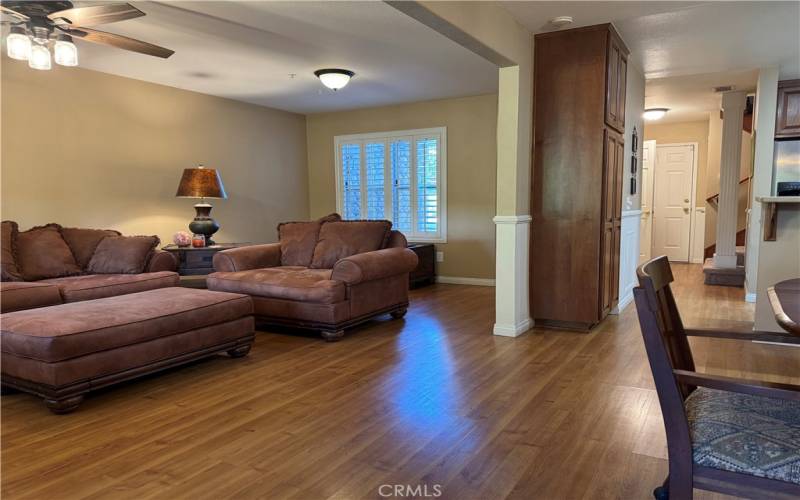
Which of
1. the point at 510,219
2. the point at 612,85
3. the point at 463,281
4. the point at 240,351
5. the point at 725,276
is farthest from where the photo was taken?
the point at 463,281

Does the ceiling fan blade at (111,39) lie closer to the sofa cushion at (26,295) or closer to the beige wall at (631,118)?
the sofa cushion at (26,295)

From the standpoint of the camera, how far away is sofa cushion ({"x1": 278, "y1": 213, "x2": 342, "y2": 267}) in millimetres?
4617

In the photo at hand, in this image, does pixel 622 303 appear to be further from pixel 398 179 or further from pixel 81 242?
pixel 81 242

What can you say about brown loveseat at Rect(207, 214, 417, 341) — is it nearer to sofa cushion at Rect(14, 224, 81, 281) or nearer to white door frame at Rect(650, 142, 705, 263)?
sofa cushion at Rect(14, 224, 81, 281)

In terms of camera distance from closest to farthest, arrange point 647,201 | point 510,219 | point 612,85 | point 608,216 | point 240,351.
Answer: point 240,351, point 510,219, point 612,85, point 608,216, point 647,201

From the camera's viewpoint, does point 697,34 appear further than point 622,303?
No

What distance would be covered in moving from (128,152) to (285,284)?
2.42 meters

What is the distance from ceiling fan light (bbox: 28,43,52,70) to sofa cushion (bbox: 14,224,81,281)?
5.45 feet

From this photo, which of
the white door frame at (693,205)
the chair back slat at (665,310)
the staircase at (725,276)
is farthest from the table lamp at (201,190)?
the white door frame at (693,205)

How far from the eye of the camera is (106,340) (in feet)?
8.32

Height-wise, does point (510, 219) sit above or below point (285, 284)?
above

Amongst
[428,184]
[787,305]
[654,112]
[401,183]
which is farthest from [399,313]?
[654,112]

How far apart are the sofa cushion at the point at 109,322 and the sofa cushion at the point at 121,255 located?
3.70 feet

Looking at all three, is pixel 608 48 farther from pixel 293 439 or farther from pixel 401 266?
pixel 293 439
